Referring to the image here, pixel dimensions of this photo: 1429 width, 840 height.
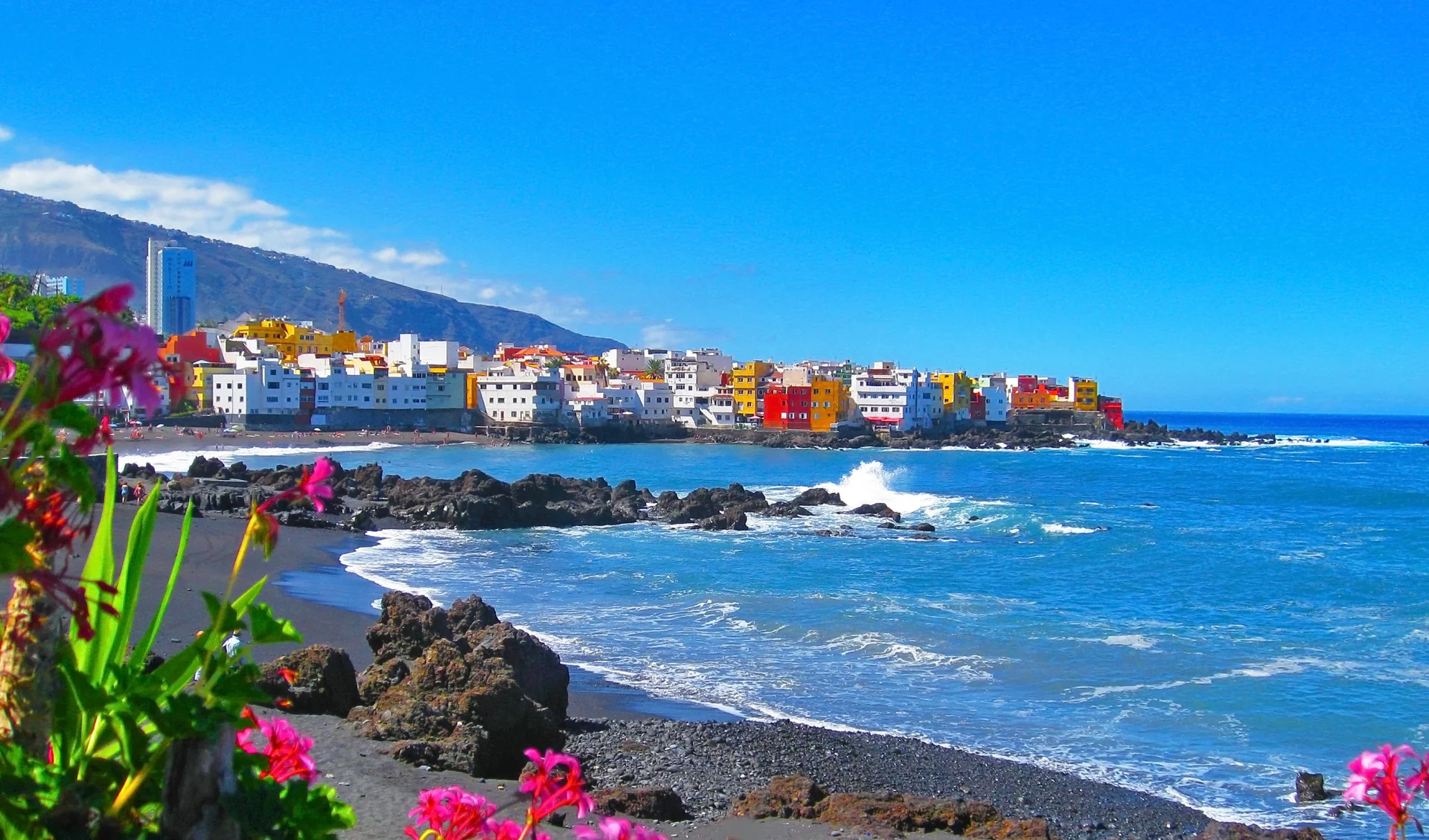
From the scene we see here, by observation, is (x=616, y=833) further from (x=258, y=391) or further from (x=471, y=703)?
(x=258, y=391)

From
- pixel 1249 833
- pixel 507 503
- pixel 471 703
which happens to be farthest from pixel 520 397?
pixel 1249 833

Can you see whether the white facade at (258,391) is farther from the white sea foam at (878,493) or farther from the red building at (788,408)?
the white sea foam at (878,493)

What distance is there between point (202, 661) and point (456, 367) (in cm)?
8326

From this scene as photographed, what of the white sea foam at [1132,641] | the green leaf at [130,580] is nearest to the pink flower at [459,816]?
the green leaf at [130,580]

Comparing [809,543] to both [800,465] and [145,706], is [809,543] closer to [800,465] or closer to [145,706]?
[145,706]

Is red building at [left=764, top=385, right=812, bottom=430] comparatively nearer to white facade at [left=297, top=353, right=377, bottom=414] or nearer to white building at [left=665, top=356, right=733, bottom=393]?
white building at [left=665, top=356, right=733, bottom=393]

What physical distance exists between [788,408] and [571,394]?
16.2 meters

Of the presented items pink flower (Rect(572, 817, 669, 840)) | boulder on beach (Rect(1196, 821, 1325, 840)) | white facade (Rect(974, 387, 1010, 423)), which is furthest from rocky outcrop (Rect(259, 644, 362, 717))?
white facade (Rect(974, 387, 1010, 423))

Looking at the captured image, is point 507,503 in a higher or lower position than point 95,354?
lower

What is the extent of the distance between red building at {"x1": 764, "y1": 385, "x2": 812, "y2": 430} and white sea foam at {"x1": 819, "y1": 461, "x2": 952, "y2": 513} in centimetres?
2665

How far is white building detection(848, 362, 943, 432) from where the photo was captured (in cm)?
7825

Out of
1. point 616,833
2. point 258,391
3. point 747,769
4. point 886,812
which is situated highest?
point 258,391

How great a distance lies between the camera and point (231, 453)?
164 ft

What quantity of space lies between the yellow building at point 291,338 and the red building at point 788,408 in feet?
114
